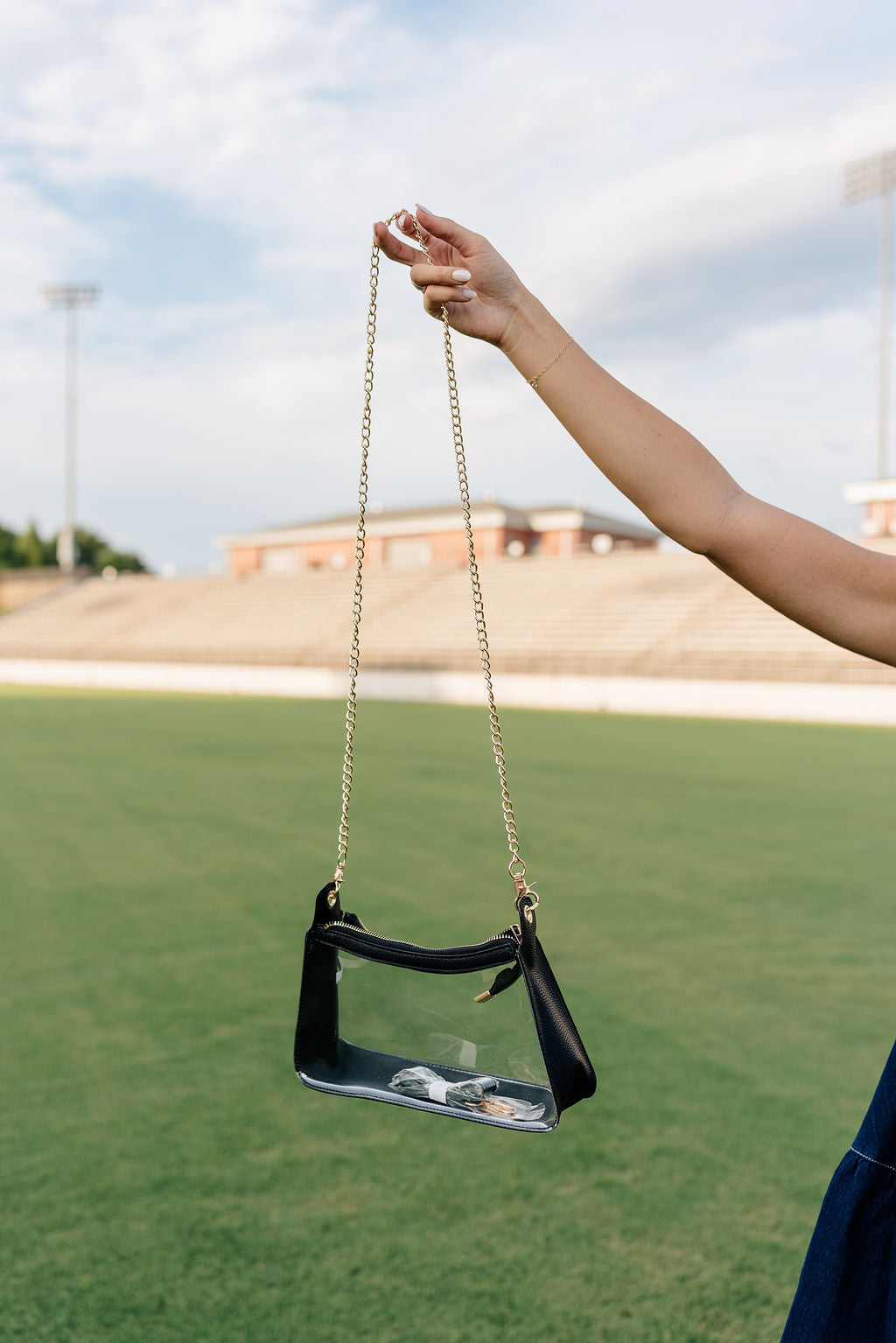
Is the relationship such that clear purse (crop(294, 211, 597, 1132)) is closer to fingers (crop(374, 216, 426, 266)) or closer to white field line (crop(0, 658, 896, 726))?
fingers (crop(374, 216, 426, 266))

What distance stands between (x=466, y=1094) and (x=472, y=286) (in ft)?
3.01

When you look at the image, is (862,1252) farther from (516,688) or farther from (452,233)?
(516,688)

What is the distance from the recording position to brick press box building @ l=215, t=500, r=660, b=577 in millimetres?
31984

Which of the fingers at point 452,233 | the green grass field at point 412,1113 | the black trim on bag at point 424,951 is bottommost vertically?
the green grass field at point 412,1113

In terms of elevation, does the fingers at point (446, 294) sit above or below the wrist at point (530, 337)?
above

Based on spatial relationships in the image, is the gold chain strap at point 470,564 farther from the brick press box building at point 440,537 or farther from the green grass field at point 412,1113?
the brick press box building at point 440,537

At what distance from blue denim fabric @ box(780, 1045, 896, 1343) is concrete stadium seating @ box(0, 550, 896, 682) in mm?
14327

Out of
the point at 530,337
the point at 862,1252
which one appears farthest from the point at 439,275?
the point at 862,1252

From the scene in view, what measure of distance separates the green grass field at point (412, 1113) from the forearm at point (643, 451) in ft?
4.68

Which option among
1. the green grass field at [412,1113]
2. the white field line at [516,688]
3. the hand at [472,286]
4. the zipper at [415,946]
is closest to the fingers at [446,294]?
the hand at [472,286]

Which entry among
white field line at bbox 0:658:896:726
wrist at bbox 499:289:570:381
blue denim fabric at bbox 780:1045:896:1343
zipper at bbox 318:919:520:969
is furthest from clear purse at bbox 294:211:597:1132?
white field line at bbox 0:658:896:726

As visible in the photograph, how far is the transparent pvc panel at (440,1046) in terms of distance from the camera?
Answer: 1.22 meters

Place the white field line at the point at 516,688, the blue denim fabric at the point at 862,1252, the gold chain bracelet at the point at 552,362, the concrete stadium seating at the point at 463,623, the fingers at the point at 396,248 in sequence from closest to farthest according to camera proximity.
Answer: the blue denim fabric at the point at 862,1252, the gold chain bracelet at the point at 552,362, the fingers at the point at 396,248, the white field line at the point at 516,688, the concrete stadium seating at the point at 463,623

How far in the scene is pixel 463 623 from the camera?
2275 centimetres
